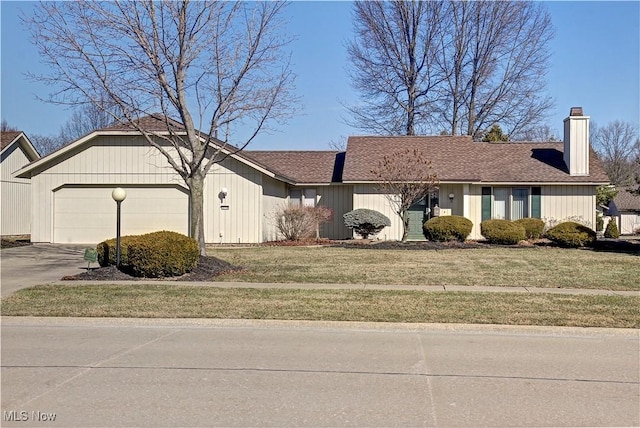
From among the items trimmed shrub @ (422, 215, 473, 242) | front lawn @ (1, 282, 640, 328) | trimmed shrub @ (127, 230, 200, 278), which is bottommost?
front lawn @ (1, 282, 640, 328)

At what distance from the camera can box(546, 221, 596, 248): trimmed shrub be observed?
2320cm

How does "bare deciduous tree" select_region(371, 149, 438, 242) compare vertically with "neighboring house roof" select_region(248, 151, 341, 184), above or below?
below

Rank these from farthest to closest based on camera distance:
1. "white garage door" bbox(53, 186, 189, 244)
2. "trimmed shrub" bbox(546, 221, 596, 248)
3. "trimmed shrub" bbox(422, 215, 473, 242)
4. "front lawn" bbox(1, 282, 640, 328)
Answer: "white garage door" bbox(53, 186, 189, 244), "trimmed shrub" bbox(422, 215, 473, 242), "trimmed shrub" bbox(546, 221, 596, 248), "front lawn" bbox(1, 282, 640, 328)

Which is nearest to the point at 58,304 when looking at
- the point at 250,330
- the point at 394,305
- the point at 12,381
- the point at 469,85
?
the point at 250,330

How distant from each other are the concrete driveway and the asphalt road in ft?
15.7

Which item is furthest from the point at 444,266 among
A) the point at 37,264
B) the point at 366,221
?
the point at 37,264

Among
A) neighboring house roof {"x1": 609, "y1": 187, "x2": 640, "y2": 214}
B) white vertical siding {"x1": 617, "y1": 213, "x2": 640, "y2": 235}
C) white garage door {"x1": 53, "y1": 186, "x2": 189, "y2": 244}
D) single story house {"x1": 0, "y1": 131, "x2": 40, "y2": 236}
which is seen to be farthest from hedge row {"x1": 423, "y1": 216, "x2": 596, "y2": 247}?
white vertical siding {"x1": 617, "y1": 213, "x2": 640, "y2": 235}

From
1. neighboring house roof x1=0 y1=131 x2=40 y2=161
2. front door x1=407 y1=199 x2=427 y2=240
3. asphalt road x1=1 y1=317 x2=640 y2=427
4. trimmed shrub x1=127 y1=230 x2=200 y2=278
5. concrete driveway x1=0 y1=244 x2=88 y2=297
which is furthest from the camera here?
neighboring house roof x1=0 y1=131 x2=40 y2=161

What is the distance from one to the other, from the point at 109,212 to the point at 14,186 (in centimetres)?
1228

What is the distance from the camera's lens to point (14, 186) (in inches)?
1377

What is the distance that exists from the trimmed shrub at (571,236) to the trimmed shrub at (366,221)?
670 cm

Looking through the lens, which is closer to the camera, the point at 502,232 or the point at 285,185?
the point at 502,232

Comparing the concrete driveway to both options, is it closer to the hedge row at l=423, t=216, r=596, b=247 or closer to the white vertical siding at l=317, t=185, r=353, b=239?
the white vertical siding at l=317, t=185, r=353, b=239

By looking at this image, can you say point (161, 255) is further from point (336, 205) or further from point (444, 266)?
point (336, 205)
